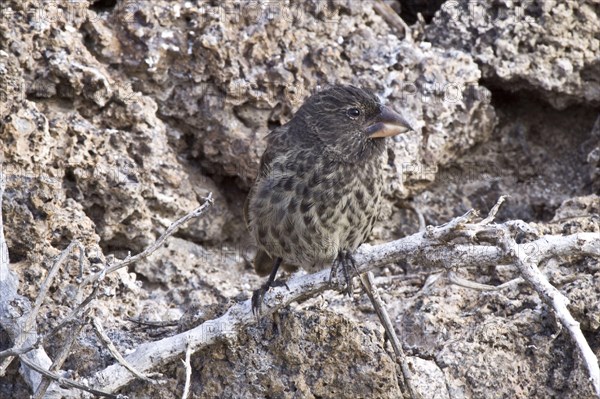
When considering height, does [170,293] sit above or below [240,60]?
below

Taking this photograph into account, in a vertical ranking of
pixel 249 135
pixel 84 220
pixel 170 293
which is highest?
pixel 249 135

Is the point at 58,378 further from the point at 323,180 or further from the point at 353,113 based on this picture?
the point at 353,113

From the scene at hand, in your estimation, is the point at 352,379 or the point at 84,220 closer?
the point at 352,379

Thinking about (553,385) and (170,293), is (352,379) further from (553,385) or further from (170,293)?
(170,293)

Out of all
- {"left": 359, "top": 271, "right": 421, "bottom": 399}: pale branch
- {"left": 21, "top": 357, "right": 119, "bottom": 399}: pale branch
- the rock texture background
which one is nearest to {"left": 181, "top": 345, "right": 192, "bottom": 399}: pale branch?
the rock texture background

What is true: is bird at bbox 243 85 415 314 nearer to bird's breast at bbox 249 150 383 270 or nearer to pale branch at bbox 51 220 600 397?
bird's breast at bbox 249 150 383 270

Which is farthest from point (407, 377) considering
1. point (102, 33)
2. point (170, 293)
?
point (102, 33)

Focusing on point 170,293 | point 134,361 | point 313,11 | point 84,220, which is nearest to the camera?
point 134,361

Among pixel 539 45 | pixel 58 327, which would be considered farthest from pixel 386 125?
pixel 58 327
